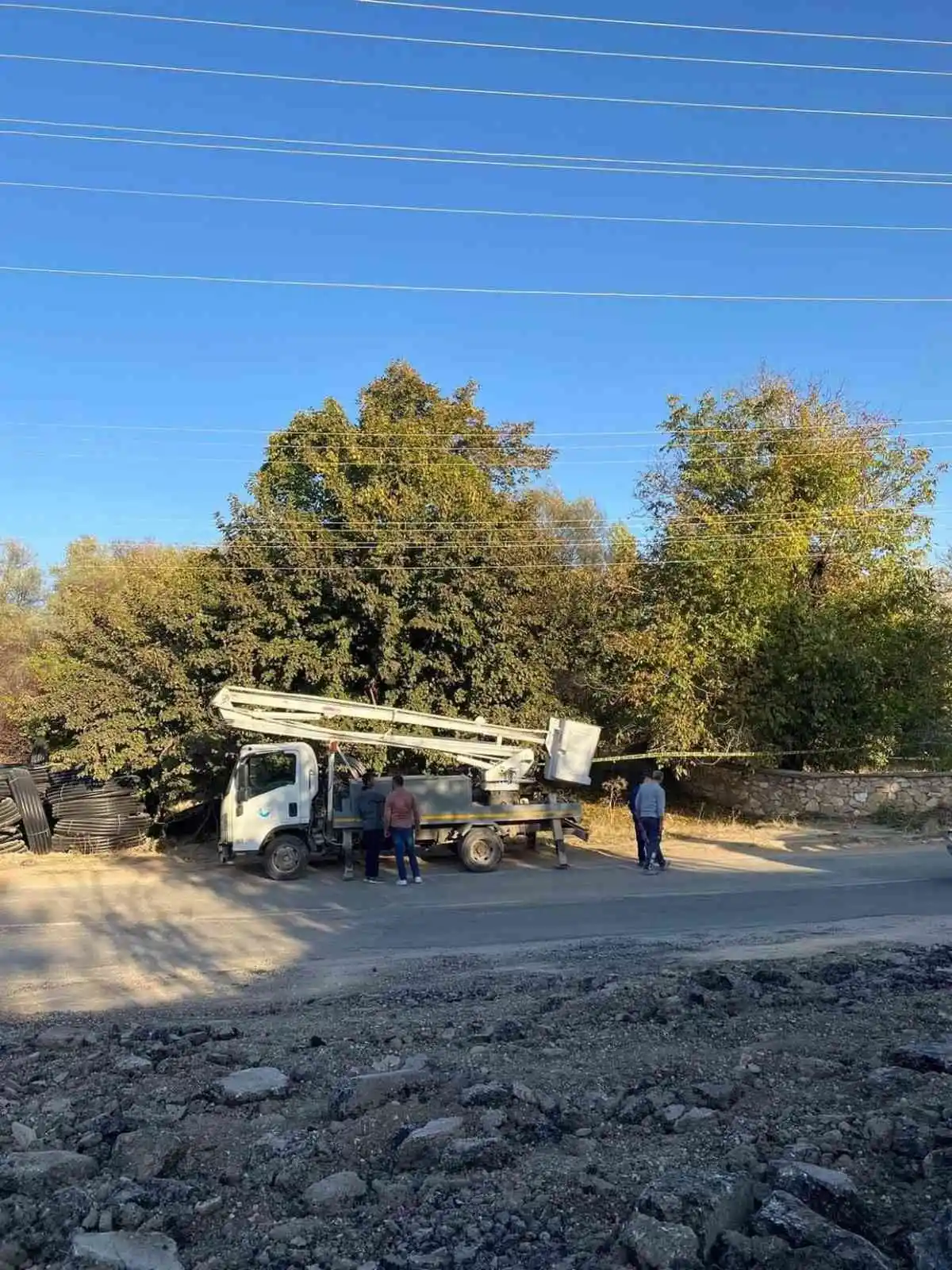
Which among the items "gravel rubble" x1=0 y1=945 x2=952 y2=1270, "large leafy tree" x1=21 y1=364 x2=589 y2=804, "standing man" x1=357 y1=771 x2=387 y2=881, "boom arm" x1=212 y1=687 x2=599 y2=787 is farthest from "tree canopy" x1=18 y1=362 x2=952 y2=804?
"gravel rubble" x1=0 y1=945 x2=952 y2=1270

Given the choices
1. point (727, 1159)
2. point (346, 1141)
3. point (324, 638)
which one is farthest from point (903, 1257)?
point (324, 638)

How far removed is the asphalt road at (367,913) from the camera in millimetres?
8867

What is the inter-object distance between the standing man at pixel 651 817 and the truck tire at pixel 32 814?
11.9m

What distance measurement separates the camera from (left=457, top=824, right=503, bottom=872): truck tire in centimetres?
1530

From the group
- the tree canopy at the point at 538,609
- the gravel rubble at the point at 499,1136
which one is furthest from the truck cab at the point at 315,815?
the gravel rubble at the point at 499,1136

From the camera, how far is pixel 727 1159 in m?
3.89

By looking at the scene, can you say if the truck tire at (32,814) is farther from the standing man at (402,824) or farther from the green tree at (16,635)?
the standing man at (402,824)

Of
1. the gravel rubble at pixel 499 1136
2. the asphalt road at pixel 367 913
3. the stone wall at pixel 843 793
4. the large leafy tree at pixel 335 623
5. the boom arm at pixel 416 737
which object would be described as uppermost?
the large leafy tree at pixel 335 623

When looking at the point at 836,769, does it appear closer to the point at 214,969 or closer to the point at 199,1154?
the point at 214,969

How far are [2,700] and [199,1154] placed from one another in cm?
2117

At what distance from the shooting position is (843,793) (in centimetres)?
2064

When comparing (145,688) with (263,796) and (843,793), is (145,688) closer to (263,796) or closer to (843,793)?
(263,796)

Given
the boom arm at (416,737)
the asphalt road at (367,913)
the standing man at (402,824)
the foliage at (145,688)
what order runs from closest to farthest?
1. the asphalt road at (367,913)
2. the standing man at (402,824)
3. the boom arm at (416,737)
4. the foliage at (145,688)

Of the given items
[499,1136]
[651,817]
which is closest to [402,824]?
[651,817]
